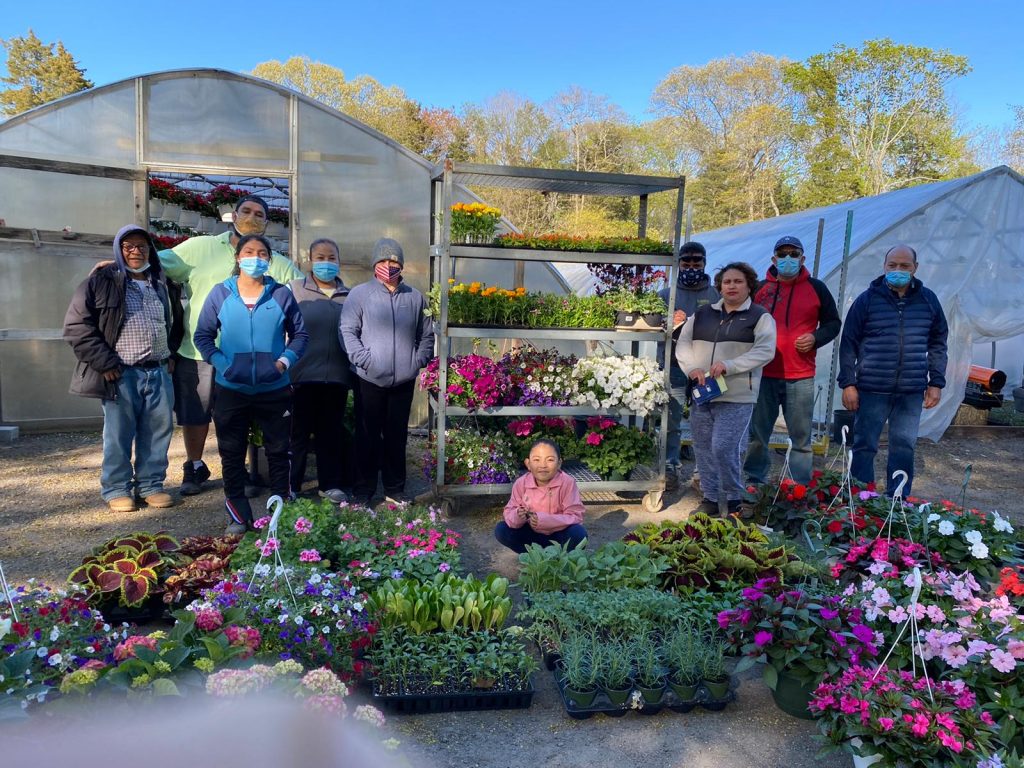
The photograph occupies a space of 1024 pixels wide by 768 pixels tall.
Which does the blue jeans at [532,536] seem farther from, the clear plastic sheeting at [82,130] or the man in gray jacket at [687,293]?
the clear plastic sheeting at [82,130]

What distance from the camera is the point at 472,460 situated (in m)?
5.84

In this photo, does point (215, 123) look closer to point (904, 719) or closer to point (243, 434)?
point (243, 434)

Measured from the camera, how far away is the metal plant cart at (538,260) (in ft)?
18.2

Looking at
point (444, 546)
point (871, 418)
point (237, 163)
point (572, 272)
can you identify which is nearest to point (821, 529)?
point (871, 418)

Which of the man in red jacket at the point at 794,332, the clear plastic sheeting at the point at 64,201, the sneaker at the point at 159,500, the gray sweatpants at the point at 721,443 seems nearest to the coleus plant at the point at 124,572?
the sneaker at the point at 159,500

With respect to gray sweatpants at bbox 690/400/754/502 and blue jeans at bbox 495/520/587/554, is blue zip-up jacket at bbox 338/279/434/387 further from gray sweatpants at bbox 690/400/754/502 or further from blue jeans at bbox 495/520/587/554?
gray sweatpants at bbox 690/400/754/502

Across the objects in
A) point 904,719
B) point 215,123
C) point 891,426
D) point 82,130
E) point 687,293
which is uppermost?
point 215,123

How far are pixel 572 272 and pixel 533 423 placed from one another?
1187cm

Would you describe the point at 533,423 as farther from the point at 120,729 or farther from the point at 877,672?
the point at 120,729

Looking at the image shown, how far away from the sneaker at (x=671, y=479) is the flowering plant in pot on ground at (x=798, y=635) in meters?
3.26

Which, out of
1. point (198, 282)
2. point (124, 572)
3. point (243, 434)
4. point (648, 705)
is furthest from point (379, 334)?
point (648, 705)

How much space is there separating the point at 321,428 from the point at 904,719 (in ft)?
14.8

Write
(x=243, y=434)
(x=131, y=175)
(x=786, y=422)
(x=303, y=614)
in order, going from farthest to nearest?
1. (x=131, y=175)
2. (x=786, y=422)
3. (x=243, y=434)
4. (x=303, y=614)

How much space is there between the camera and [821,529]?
14.7ft
